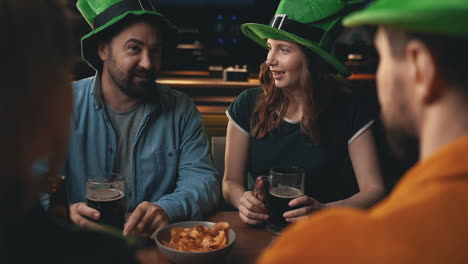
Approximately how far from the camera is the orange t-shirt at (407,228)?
1.84 feet

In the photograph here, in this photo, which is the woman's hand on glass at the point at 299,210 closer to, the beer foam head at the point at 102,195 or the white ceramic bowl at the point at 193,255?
the white ceramic bowl at the point at 193,255

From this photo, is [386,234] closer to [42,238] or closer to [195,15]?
[42,238]

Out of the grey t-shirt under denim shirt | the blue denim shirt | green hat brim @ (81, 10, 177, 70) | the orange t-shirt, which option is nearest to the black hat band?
green hat brim @ (81, 10, 177, 70)

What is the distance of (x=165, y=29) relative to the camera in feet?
6.49

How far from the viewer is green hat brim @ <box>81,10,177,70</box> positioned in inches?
71.5

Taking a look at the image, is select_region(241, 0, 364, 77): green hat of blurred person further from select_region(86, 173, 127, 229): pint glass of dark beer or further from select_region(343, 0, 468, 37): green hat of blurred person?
select_region(343, 0, 468, 37): green hat of blurred person

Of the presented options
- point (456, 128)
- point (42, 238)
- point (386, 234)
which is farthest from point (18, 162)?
point (456, 128)

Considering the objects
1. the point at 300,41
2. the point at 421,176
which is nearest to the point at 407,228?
the point at 421,176

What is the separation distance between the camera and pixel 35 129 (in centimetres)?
50

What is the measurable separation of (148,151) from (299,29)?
848 mm

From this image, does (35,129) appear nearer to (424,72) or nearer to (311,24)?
(424,72)

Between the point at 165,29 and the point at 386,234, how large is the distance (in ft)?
5.28

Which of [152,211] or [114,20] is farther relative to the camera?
[114,20]

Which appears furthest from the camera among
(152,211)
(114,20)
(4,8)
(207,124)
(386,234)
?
(207,124)
